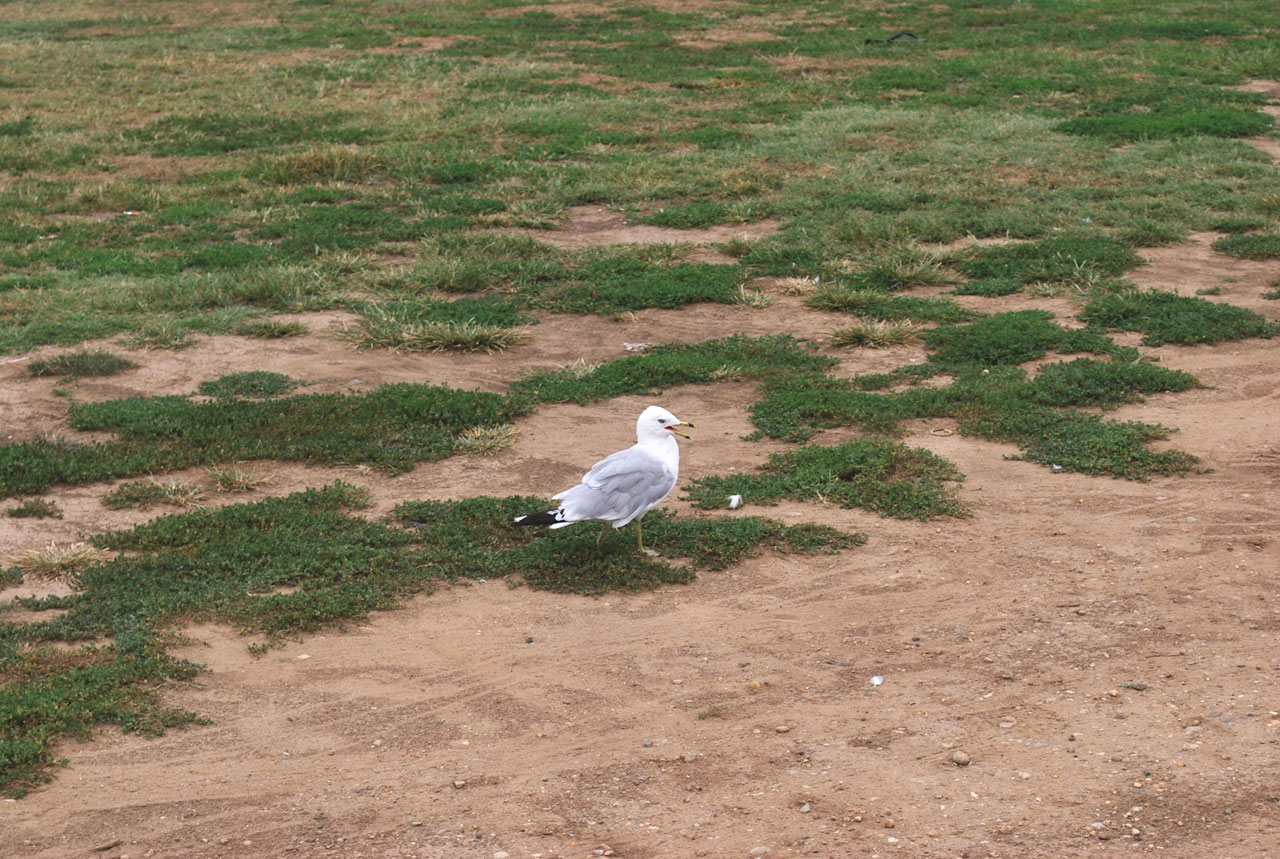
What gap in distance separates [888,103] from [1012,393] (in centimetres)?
966

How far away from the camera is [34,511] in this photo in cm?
712

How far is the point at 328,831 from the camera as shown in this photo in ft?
15.2

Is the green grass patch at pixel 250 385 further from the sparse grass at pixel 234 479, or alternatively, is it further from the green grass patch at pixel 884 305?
Answer: the green grass patch at pixel 884 305

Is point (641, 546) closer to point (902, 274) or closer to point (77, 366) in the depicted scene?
point (77, 366)

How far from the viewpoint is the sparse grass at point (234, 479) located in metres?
7.46

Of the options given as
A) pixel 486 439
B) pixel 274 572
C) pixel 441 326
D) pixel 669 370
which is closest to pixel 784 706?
pixel 274 572

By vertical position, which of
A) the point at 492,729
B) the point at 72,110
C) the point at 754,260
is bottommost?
the point at 492,729

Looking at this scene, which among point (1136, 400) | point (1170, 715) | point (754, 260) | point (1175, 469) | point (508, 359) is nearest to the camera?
point (1170, 715)

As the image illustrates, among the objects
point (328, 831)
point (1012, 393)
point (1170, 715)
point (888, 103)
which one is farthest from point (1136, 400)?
point (888, 103)

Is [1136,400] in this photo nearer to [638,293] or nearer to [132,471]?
[638,293]

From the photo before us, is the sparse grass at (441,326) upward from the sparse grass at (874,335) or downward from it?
upward

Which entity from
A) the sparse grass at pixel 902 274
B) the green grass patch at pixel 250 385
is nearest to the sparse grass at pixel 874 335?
the sparse grass at pixel 902 274

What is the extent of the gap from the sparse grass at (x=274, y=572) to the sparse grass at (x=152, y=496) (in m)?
0.30

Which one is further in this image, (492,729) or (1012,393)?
(1012,393)
